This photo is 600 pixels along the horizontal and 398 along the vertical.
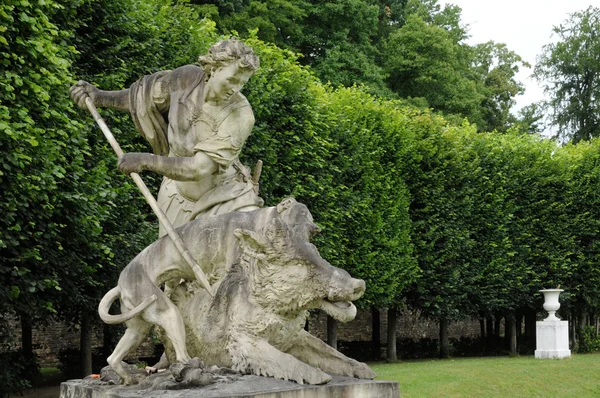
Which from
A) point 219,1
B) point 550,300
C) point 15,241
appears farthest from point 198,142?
point 219,1

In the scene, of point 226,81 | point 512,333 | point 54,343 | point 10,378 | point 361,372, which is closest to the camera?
point 361,372

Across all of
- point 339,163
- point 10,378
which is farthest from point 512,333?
point 10,378

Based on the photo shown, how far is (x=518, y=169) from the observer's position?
2372cm

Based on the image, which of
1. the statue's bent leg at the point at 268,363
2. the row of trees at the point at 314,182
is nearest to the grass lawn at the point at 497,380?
the row of trees at the point at 314,182

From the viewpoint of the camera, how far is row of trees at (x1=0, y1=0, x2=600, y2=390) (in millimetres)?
10781

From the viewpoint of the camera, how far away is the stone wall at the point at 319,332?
753 inches

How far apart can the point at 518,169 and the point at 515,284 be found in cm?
336

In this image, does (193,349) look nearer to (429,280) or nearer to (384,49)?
(429,280)

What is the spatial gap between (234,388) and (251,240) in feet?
3.11

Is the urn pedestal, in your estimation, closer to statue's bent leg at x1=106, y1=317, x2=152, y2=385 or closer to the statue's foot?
statue's bent leg at x1=106, y1=317, x2=152, y2=385

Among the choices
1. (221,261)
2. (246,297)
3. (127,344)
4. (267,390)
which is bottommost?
(267,390)

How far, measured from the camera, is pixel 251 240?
5254 millimetres

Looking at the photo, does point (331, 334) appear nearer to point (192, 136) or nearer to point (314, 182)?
point (314, 182)

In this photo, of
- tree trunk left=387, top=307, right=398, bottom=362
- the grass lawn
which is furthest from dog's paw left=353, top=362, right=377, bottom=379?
tree trunk left=387, top=307, right=398, bottom=362
